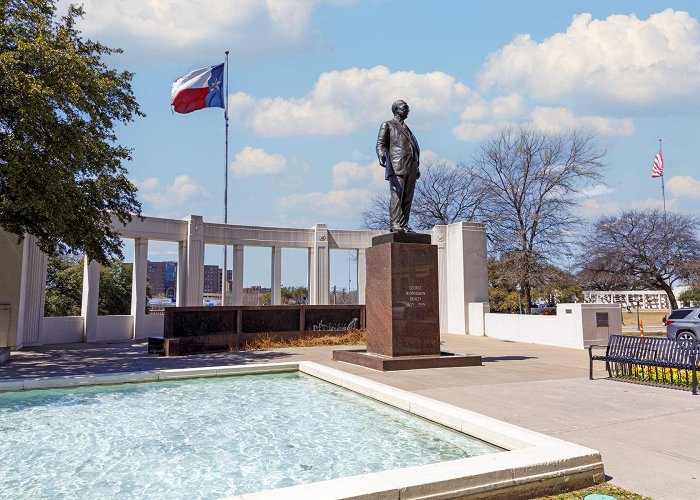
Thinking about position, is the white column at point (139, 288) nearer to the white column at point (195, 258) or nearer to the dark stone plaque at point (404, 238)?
the white column at point (195, 258)

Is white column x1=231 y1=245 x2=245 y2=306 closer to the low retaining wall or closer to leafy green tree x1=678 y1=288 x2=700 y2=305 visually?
the low retaining wall

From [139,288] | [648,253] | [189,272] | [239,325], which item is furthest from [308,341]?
[648,253]

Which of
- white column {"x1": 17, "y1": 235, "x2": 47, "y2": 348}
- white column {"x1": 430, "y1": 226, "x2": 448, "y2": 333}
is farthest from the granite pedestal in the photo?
white column {"x1": 430, "y1": 226, "x2": 448, "y2": 333}

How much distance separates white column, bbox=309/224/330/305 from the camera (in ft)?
86.1

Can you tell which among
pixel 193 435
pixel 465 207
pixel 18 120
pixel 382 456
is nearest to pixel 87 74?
pixel 18 120

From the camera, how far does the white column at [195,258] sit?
23688 mm

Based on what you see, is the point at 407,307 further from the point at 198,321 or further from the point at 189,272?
the point at 189,272

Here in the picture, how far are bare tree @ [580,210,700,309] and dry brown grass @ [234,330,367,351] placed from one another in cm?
1864

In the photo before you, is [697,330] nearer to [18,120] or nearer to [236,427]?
[236,427]

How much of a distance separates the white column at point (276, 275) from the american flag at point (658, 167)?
2717cm

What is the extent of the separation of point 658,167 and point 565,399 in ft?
116

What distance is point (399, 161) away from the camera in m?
12.2

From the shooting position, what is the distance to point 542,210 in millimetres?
30344

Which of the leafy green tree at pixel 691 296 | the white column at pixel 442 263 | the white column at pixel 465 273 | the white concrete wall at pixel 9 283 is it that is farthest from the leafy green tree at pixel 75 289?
the leafy green tree at pixel 691 296
